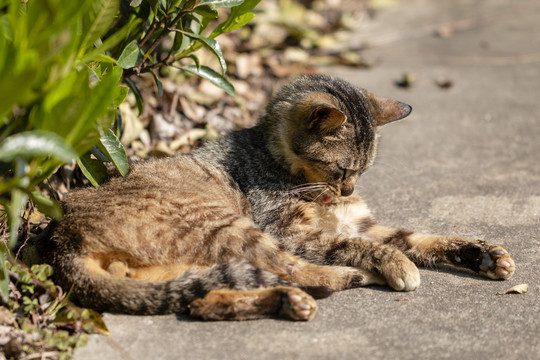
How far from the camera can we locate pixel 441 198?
4.48 metres

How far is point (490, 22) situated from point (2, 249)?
7.86 meters

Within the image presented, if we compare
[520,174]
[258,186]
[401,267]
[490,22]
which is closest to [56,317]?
[258,186]

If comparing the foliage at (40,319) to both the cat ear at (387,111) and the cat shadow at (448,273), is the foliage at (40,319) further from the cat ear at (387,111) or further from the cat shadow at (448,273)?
the cat ear at (387,111)

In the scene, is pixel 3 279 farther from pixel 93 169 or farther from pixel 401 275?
pixel 401 275

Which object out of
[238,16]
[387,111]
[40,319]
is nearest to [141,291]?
[40,319]

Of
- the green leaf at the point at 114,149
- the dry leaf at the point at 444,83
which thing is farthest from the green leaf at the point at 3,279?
the dry leaf at the point at 444,83

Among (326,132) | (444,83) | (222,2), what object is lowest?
(444,83)

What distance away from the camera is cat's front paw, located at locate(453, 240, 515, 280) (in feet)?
10.9

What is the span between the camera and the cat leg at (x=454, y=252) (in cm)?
333

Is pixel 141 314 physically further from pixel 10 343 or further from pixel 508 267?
pixel 508 267

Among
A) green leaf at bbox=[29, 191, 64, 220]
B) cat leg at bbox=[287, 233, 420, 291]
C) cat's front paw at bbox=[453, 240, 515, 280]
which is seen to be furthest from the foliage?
cat's front paw at bbox=[453, 240, 515, 280]

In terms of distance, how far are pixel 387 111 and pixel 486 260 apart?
4.19 ft

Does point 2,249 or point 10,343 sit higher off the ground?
point 2,249

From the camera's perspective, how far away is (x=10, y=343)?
8.24ft
